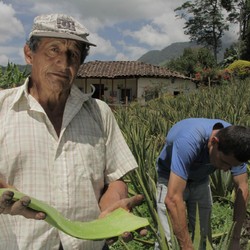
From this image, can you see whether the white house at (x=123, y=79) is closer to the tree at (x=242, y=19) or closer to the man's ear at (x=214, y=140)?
the tree at (x=242, y=19)

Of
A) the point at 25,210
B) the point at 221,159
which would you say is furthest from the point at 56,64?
the point at 221,159

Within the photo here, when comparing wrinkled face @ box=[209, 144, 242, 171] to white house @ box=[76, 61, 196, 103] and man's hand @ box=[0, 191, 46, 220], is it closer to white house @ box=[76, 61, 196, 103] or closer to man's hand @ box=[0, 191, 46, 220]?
man's hand @ box=[0, 191, 46, 220]

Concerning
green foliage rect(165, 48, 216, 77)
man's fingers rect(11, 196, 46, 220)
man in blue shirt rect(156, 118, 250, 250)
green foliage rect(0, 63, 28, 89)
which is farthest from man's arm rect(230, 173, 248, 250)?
green foliage rect(165, 48, 216, 77)

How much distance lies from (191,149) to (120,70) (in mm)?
28618

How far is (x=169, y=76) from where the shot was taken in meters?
31.0

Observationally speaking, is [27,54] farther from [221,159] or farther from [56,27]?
[221,159]

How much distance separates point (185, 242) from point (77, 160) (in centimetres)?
121

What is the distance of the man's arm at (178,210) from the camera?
2.55 metres

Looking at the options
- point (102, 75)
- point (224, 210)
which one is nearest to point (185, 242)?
point (224, 210)

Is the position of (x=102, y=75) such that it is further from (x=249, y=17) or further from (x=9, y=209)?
(x=9, y=209)

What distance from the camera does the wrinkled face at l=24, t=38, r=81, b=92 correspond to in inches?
62.7

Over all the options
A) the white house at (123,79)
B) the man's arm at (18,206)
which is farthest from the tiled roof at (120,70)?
the man's arm at (18,206)

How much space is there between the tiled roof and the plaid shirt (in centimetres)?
2736

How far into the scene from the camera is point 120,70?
31.0 meters
